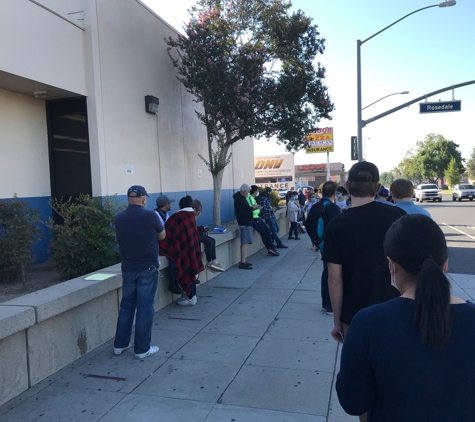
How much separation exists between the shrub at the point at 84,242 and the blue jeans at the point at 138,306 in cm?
184

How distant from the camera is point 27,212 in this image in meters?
6.48

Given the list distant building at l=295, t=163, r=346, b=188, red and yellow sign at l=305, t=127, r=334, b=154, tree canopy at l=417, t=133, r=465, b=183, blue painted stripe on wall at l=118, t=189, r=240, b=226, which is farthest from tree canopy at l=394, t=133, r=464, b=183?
blue painted stripe on wall at l=118, t=189, r=240, b=226

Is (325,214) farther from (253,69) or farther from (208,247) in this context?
(253,69)

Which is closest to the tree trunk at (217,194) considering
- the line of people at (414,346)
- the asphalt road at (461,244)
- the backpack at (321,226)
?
the asphalt road at (461,244)

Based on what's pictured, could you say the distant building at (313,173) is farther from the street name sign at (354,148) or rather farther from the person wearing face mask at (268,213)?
the person wearing face mask at (268,213)

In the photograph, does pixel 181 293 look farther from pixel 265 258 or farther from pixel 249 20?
pixel 249 20

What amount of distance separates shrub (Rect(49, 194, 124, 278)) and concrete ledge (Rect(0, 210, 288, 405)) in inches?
32.3

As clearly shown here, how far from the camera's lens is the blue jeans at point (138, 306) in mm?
4738

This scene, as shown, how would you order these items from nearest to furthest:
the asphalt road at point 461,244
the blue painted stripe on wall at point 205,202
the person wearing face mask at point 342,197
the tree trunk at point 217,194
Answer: the asphalt road at point 461,244 → the blue painted stripe on wall at point 205,202 → the person wearing face mask at point 342,197 → the tree trunk at point 217,194

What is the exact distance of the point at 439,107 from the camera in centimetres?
1877

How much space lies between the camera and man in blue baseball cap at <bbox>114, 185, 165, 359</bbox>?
185 inches

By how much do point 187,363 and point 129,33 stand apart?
307 inches

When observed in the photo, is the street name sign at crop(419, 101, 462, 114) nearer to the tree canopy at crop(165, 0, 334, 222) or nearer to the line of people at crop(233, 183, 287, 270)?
the tree canopy at crop(165, 0, 334, 222)

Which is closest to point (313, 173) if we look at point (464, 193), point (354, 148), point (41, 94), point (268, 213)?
point (464, 193)
